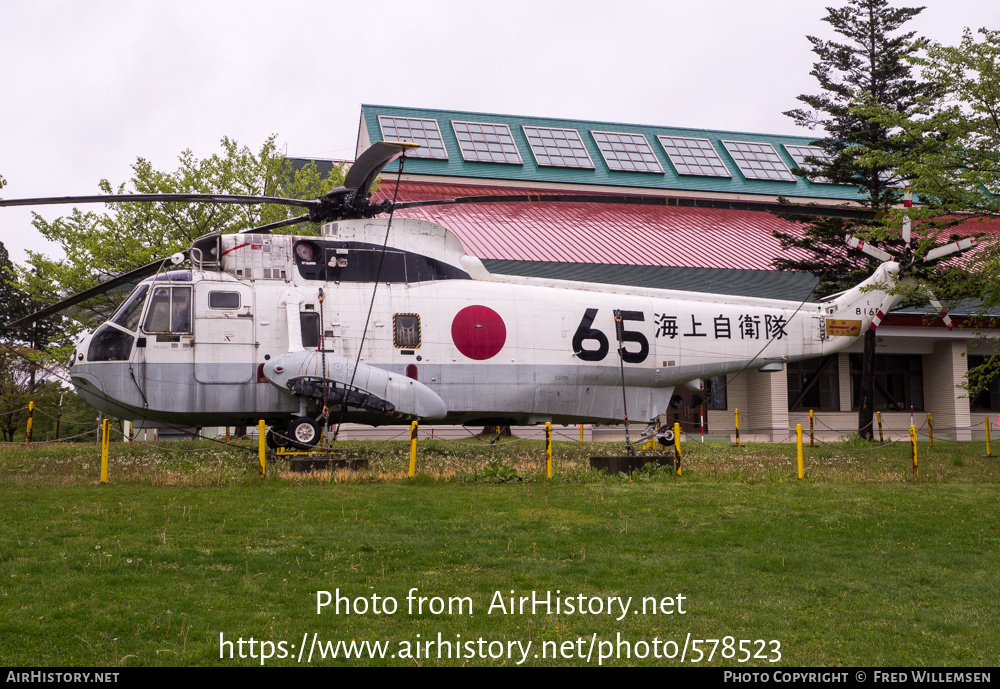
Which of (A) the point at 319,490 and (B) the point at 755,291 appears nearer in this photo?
(A) the point at 319,490

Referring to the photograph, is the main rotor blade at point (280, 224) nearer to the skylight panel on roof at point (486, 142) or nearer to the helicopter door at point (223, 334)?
the helicopter door at point (223, 334)

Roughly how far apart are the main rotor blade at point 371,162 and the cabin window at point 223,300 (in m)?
3.65

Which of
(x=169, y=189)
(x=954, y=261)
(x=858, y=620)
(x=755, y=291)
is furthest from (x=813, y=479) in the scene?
(x=169, y=189)

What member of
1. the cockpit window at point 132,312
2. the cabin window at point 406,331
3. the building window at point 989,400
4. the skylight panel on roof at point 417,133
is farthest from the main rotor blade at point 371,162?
the building window at point 989,400

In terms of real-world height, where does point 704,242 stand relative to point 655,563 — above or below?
above

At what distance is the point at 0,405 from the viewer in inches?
1373

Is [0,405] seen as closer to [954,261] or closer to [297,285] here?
[297,285]

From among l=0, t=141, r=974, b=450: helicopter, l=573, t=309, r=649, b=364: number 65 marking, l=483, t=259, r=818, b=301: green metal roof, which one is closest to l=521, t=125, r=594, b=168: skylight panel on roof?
l=483, t=259, r=818, b=301: green metal roof

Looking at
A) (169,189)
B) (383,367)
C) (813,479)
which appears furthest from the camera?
(169,189)

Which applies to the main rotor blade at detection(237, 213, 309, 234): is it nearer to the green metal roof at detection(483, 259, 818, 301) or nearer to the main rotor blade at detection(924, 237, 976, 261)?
the main rotor blade at detection(924, 237, 976, 261)

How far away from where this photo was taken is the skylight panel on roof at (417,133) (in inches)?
Result: 1762

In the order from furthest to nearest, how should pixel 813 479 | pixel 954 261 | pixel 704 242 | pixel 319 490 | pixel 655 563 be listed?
pixel 704 242
pixel 954 261
pixel 813 479
pixel 319 490
pixel 655 563

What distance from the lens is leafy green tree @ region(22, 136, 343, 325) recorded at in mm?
31984
